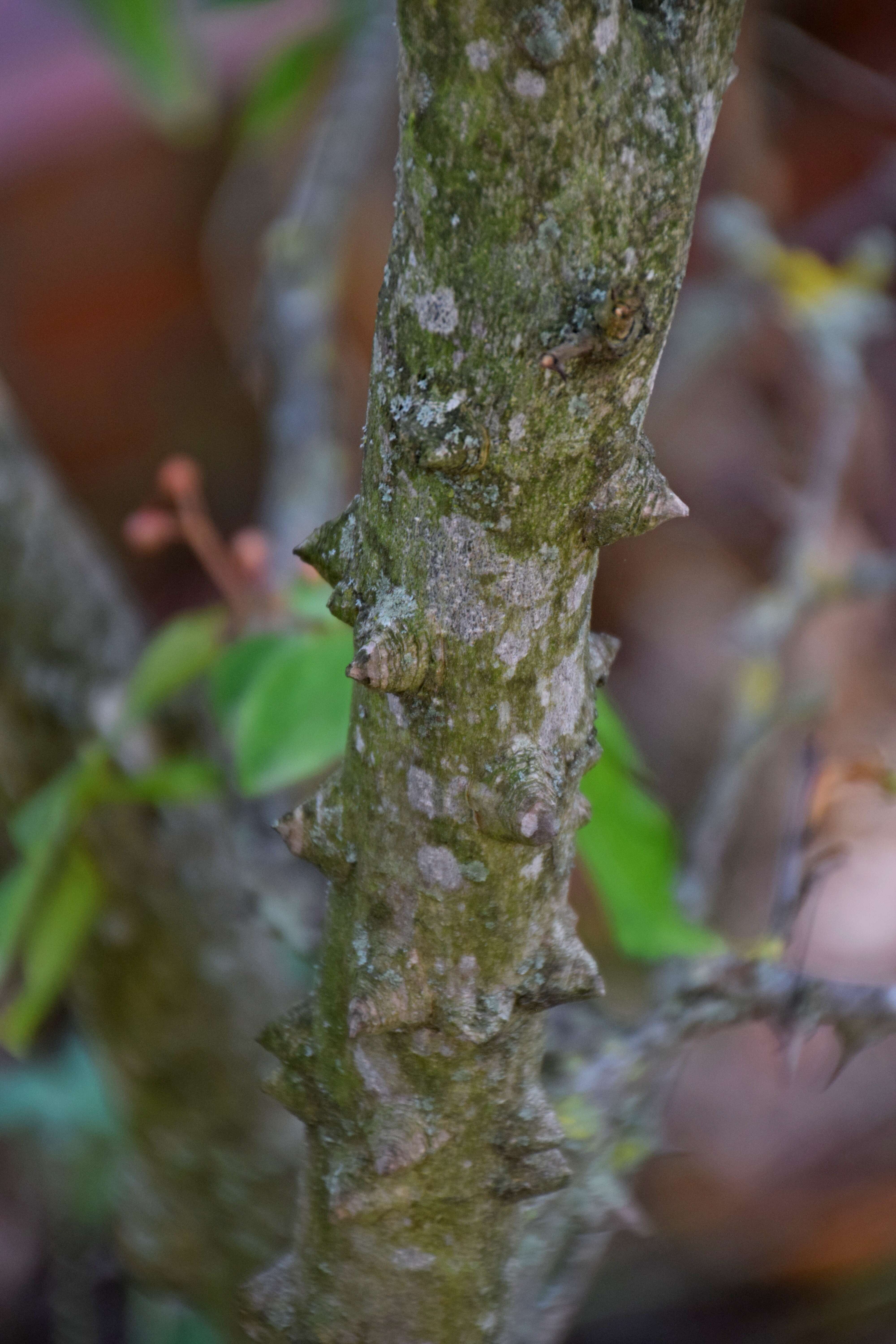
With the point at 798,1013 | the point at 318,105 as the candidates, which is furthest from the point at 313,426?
the point at 318,105

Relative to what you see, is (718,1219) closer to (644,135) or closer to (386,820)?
(386,820)

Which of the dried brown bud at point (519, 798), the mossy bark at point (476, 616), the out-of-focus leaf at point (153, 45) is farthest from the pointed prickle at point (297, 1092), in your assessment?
the out-of-focus leaf at point (153, 45)

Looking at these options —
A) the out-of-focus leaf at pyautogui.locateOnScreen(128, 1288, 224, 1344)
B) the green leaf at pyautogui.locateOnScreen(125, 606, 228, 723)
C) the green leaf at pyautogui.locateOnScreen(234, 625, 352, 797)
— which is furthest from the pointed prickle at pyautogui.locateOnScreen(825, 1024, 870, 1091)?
the out-of-focus leaf at pyautogui.locateOnScreen(128, 1288, 224, 1344)

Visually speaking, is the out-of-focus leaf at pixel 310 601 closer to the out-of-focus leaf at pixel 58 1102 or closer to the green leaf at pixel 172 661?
the green leaf at pixel 172 661

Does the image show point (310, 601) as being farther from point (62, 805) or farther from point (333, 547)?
point (333, 547)

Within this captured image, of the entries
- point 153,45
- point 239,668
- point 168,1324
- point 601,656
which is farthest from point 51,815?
point 168,1324

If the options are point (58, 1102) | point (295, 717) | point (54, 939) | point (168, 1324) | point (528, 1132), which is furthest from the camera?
point (58, 1102)
